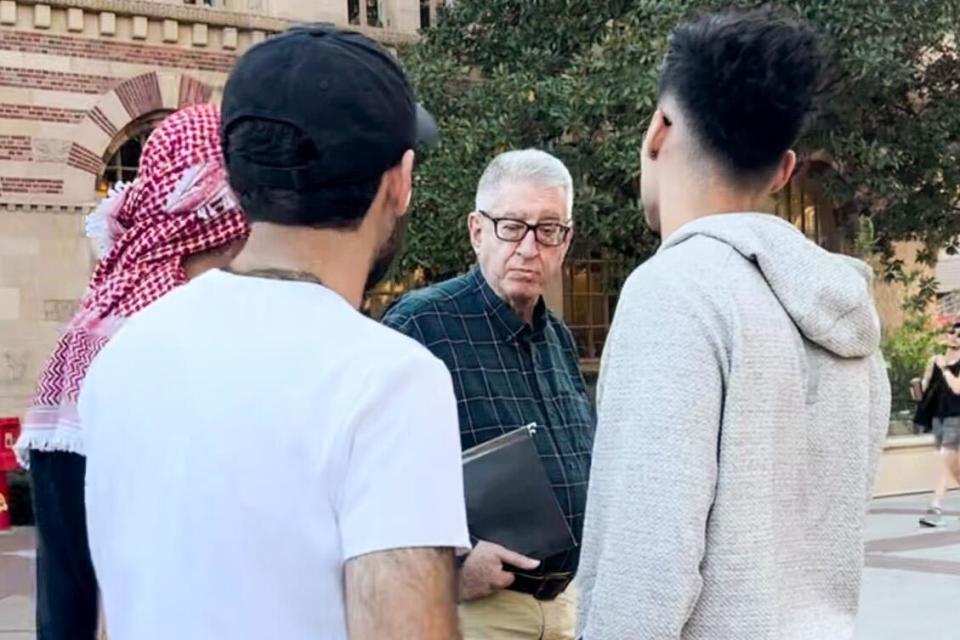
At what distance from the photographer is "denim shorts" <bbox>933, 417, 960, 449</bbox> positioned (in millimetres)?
13992

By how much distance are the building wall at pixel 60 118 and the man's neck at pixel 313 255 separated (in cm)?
1429

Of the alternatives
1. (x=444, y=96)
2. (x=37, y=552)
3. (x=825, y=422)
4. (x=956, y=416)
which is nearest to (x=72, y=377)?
(x=37, y=552)

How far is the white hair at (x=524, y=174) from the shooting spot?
3764 mm

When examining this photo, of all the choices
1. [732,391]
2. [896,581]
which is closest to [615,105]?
[896,581]

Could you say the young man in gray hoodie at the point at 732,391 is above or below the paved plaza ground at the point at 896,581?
above

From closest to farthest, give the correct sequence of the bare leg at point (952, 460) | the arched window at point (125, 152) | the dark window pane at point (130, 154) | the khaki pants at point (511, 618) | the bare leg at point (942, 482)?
1. the khaki pants at point (511, 618)
2. the bare leg at point (942, 482)
3. the bare leg at point (952, 460)
4. the arched window at point (125, 152)
5. the dark window pane at point (130, 154)

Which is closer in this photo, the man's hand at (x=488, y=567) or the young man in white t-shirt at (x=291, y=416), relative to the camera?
the young man in white t-shirt at (x=291, y=416)

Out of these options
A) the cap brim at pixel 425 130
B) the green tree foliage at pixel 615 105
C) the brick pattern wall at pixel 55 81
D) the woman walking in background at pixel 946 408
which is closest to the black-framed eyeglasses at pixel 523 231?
the cap brim at pixel 425 130

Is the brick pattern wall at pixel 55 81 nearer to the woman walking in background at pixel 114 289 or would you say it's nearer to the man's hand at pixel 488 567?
the man's hand at pixel 488 567

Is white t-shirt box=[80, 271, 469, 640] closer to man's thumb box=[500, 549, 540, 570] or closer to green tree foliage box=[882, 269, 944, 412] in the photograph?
man's thumb box=[500, 549, 540, 570]

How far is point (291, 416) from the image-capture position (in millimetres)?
1545

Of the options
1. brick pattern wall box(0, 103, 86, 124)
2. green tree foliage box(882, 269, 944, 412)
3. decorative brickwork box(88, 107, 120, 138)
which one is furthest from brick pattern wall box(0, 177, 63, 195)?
green tree foliage box(882, 269, 944, 412)

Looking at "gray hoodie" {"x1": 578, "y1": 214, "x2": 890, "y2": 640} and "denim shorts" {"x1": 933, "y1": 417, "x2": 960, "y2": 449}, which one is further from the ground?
"gray hoodie" {"x1": 578, "y1": 214, "x2": 890, "y2": 640}

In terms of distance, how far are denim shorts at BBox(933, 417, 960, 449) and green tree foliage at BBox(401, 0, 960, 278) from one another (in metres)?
3.93
